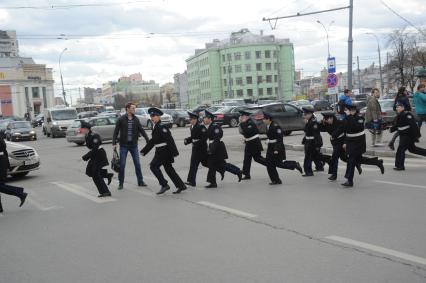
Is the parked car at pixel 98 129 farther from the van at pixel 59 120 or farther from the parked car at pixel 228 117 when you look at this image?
the parked car at pixel 228 117

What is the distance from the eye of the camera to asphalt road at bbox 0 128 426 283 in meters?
5.20

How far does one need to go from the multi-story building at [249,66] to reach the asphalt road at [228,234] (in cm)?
11316

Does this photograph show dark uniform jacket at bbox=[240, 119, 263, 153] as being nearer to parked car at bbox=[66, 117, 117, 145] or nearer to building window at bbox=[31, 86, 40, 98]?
parked car at bbox=[66, 117, 117, 145]

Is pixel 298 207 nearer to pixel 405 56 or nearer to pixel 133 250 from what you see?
pixel 133 250

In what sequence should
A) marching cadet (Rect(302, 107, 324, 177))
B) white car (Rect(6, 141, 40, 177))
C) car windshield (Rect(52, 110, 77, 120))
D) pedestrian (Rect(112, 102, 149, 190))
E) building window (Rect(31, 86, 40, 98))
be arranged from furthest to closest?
building window (Rect(31, 86, 40, 98)), car windshield (Rect(52, 110, 77, 120)), white car (Rect(6, 141, 40, 177)), marching cadet (Rect(302, 107, 324, 177)), pedestrian (Rect(112, 102, 149, 190))

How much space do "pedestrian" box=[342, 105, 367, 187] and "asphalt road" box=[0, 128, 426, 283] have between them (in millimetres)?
348

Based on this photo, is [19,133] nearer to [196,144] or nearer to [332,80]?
[332,80]

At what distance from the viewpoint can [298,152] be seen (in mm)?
17766

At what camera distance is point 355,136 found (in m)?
10.1

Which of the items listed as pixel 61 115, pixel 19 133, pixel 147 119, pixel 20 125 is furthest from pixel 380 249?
pixel 147 119

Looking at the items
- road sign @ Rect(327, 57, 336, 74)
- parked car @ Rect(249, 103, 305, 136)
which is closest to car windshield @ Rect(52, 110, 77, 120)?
parked car @ Rect(249, 103, 305, 136)

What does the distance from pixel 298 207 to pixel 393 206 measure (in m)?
1.44

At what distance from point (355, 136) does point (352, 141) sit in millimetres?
113

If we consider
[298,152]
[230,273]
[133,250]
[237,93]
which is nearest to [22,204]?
[133,250]
